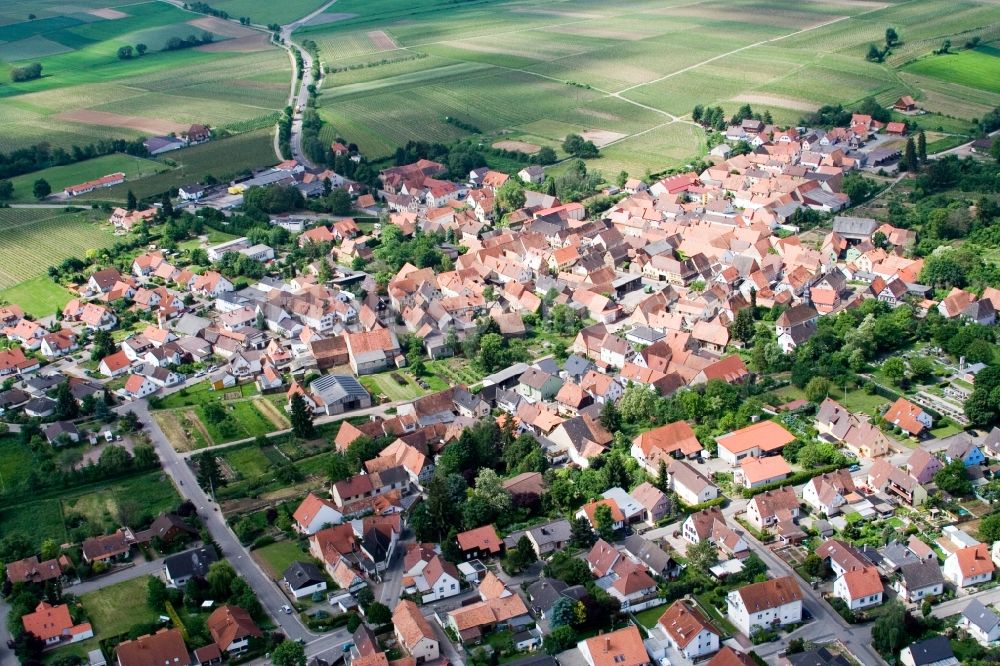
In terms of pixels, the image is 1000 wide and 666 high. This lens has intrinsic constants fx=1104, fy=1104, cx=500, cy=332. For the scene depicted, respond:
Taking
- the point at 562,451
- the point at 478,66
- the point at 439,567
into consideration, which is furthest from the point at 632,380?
the point at 478,66

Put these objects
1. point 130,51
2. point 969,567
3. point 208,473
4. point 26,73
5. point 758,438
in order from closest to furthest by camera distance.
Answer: point 969,567
point 208,473
point 758,438
point 26,73
point 130,51

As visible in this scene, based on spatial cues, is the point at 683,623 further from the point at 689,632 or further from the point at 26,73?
the point at 26,73

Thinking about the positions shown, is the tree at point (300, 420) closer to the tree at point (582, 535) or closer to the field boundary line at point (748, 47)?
the tree at point (582, 535)

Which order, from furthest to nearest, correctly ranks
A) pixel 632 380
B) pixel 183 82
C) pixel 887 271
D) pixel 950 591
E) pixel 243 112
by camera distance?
pixel 183 82
pixel 243 112
pixel 887 271
pixel 632 380
pixel 950 591

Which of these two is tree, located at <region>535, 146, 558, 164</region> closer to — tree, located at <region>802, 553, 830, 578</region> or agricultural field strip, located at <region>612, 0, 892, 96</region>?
agricultural field strip, located at <region>612, 0, 892, 96</region>

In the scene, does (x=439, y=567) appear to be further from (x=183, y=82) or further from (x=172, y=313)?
(x=183, y=82)

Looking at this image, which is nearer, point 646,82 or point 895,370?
point 895,370

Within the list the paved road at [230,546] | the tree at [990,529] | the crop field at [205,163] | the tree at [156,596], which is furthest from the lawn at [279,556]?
the crop field at [205,163]

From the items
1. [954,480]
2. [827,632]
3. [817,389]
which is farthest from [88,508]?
[954,480]
